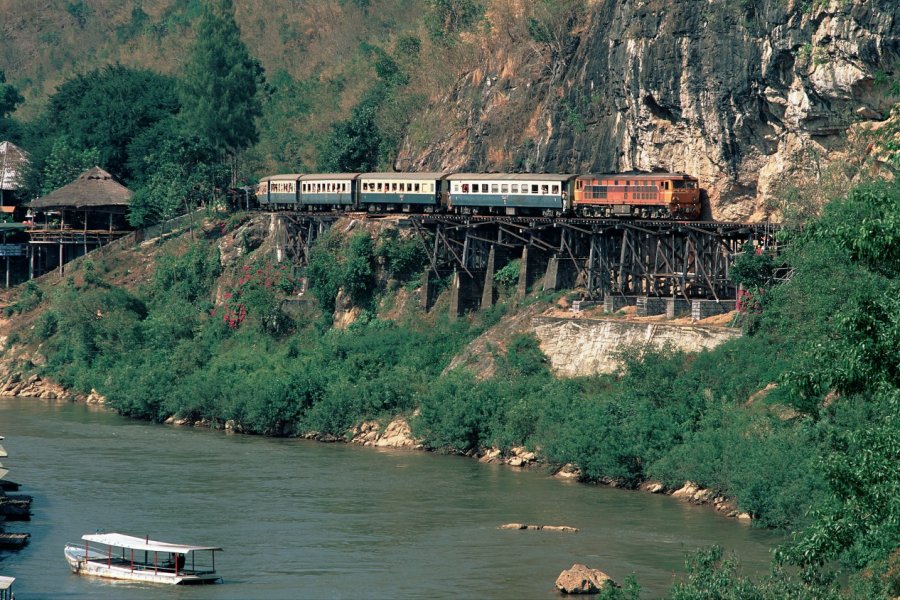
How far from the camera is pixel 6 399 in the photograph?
227 ft

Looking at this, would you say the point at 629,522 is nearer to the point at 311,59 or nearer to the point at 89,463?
the point at 89,463

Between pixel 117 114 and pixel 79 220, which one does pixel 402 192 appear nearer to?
pixel 79 220

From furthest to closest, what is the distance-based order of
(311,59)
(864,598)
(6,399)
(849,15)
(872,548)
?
(311,59)
(6,399)
(849,15)
(872,548)
(864,598)

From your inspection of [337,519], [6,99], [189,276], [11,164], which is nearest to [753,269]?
[337,519]

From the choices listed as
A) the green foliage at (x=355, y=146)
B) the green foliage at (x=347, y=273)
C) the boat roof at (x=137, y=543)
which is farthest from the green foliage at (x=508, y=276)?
the boat roof at (x=137, y=543)

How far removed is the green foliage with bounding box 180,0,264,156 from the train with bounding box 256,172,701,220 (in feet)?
42.7

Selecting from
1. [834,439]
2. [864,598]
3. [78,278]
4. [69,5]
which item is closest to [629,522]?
[834,439]

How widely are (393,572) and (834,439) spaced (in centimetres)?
1125

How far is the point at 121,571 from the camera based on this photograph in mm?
37062

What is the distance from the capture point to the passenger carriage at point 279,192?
75.0m

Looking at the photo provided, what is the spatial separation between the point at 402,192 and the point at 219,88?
80.2 feet

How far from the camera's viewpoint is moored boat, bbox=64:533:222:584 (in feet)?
120

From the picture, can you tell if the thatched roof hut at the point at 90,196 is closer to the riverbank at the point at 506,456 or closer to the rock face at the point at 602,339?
the riverbank at the point at 506,456

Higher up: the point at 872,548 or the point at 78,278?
the point at 78,278
